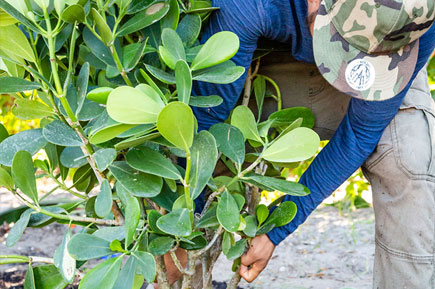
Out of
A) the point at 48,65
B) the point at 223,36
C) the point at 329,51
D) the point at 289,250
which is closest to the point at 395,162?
the point at 329,51

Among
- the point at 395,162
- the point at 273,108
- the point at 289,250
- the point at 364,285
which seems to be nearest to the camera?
the point at 395,162

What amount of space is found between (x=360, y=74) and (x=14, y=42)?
0.69 metres

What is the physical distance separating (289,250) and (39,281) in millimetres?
1563

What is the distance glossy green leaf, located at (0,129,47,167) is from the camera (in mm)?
1010

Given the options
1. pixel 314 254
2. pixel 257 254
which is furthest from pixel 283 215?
pixel 314 254

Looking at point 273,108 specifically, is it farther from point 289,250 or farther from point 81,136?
point 289,250

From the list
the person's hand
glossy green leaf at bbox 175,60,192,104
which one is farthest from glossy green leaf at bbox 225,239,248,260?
glossy green leaf at bbox 175,60,192,104

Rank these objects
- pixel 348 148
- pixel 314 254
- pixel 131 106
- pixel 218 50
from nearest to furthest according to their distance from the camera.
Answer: pixel 131 106 → pixel 218 50 → pixel 348 148 → pixel 314 254

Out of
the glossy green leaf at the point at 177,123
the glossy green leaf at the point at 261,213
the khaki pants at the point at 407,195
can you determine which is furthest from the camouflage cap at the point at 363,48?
the glossy green leaf at the point at 177,123

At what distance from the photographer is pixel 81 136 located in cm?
99

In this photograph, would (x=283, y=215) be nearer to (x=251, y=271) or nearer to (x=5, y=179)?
(x=251, y=271)

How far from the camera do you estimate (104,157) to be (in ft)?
3.11

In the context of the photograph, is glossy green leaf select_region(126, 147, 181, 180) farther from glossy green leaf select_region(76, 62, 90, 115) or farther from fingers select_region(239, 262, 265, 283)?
fingers select_region(239, 262, 265, 283)

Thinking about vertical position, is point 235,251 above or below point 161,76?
below
